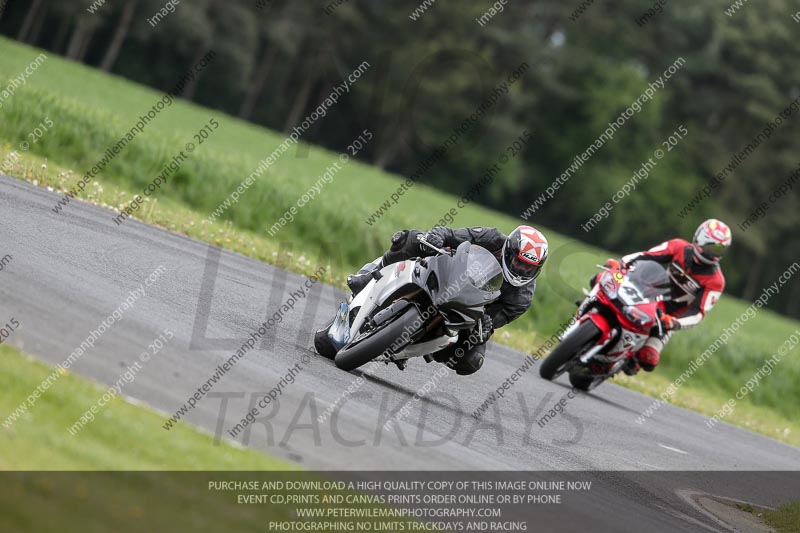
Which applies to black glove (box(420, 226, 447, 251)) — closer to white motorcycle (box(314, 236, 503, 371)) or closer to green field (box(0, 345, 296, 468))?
white motorcycle (box(314, 236, 503, 371))

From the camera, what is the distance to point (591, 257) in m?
42.5

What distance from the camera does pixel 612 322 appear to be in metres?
14.1

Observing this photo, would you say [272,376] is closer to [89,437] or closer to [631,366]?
[89,437]

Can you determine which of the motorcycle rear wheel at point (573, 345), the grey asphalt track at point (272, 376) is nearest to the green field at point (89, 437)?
the grey asphalt track at point (272, 376)

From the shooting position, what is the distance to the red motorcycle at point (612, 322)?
45.9 feet

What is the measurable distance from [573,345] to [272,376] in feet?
19.0

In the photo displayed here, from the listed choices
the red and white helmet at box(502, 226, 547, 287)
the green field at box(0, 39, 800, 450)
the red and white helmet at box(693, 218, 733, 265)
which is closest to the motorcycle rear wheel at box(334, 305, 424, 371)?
the red and white helmet at box(502, 226, 547, 287)

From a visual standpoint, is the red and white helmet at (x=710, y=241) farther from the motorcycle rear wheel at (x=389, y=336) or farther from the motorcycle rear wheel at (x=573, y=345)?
the motorcycle rear wheel at (x=389, y=336)

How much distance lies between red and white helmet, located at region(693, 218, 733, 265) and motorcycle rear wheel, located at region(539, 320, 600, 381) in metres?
1.77

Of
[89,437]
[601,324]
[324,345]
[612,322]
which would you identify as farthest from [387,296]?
[612,322]

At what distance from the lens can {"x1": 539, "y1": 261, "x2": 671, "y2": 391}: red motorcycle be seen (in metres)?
14.0

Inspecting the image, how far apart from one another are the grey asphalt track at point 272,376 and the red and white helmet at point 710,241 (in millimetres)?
2141

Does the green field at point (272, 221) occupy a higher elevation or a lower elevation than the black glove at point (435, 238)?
lower
